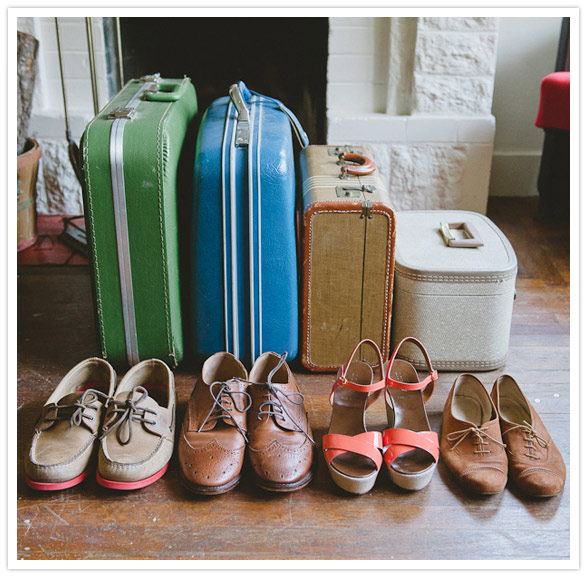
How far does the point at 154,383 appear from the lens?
1562mm

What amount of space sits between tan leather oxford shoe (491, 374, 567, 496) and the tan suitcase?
356mm

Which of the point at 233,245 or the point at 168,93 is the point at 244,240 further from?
the point at 168,93

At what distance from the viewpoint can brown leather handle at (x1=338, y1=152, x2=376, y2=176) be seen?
5.80ft

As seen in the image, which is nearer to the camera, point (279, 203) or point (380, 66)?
point (279, 203)

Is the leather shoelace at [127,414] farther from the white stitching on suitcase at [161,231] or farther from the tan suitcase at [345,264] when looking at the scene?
the tan suitcase at [345,264]

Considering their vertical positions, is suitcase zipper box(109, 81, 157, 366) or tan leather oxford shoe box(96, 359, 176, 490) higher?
suitcase zipper box(109, 81, 157, 366)

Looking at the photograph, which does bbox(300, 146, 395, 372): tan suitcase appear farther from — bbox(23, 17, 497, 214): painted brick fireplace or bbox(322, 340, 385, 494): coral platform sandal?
bbox(23, 17, 497, 214): painted brick fireplace

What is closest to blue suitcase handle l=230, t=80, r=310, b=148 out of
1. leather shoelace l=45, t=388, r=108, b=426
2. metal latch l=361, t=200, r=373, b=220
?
metal latch l=361, t=200, r=373, b=220

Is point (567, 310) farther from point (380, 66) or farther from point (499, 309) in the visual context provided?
point (380, 66)

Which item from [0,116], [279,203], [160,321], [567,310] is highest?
[0,116]

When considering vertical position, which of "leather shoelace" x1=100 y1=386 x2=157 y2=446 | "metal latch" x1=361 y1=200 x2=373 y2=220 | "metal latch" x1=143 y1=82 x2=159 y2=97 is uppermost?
"metal latch" x1=143 y1=82 x2=159 y2=97

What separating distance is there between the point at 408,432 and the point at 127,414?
22.7 inches

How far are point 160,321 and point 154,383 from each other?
17 centimetres

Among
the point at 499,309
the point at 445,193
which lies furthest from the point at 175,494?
the point at 445,193
